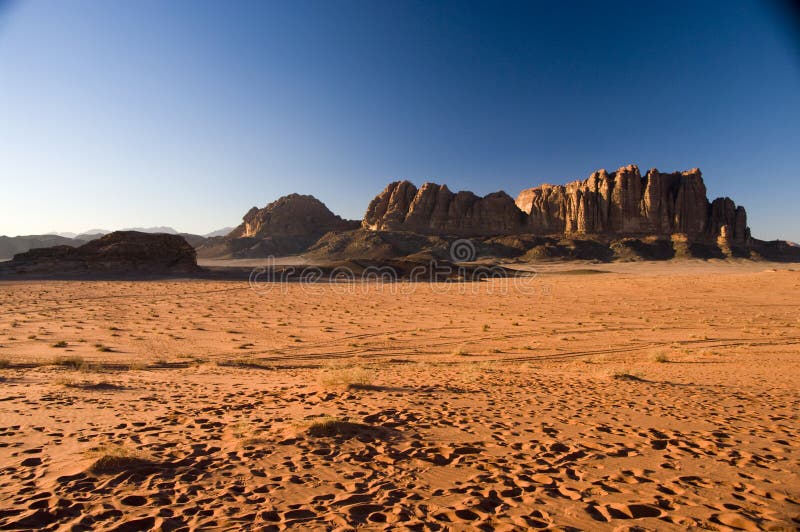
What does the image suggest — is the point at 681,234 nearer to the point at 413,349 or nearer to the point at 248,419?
the point at 413,349

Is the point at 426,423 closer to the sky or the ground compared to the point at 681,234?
closer to the ground

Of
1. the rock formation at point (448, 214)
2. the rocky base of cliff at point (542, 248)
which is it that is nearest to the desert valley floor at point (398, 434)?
the rocky base of cliff at point (542, 248)

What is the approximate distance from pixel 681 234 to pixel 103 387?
119426 mm

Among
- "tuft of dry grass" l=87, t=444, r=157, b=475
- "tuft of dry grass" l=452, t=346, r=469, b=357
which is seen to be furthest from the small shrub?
"tuft of dry grass" l=452, t=346, r=469, b=357

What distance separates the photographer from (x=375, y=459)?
457 cm

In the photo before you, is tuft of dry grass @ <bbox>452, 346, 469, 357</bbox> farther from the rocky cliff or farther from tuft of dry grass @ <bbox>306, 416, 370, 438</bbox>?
the rocky cliff

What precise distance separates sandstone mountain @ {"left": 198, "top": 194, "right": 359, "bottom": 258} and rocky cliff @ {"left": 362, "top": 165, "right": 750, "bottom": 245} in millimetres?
18601

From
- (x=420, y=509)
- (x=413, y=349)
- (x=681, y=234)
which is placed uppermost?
(x=681, y=234)

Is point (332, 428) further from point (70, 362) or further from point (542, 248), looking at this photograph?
Answer: point (542, 248)

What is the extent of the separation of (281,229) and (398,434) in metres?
129

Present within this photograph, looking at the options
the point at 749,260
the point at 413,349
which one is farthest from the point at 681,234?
the point at 413,349

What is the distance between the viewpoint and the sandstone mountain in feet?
379

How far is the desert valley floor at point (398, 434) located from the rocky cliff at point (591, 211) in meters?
100

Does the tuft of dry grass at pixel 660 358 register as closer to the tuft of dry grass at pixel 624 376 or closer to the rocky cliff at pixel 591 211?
the tuft of dry grass at pixel 624 376
